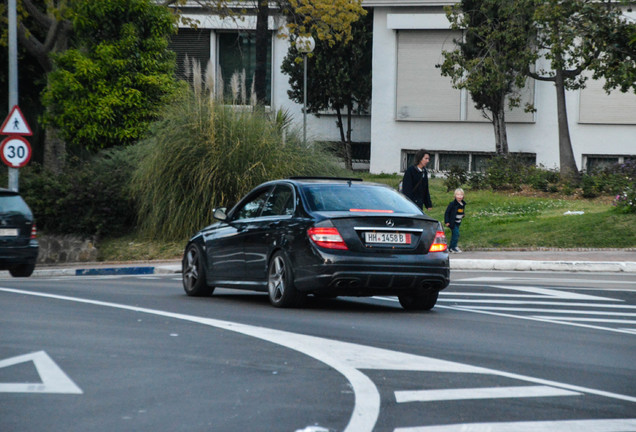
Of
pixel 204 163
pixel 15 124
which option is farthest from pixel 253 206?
pixel 15 124

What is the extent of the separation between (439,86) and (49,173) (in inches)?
705

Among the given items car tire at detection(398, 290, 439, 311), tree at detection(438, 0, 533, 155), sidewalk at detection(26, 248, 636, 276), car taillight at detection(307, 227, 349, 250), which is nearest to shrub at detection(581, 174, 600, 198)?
tree at detection(438, 0, 533, 155)

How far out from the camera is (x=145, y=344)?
8.16 meters

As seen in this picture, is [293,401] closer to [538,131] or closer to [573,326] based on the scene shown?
[573,326]

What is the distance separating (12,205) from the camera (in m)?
17.5

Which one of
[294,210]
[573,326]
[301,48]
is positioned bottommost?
[573,326]

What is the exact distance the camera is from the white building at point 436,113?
123 ft

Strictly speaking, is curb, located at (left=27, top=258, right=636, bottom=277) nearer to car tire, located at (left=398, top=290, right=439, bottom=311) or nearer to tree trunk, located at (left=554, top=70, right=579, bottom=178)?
car tire, located at (left=398, top=290, right=439, bottom=311)

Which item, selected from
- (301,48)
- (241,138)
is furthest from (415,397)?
(301,48)

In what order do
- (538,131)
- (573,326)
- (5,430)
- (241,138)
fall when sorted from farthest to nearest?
1. (538,131)
2. (241,138)
3. (573,326)
4. (5,430)

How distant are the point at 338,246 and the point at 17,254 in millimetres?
8948

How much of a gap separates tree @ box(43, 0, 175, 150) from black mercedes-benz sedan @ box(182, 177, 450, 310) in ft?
53.7

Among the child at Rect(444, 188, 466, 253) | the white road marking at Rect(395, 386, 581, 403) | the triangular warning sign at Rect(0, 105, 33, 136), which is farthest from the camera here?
the triangular warning sign at Rect(0, 105, 33, 136)

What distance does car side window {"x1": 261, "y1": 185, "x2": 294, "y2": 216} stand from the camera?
11.4m
